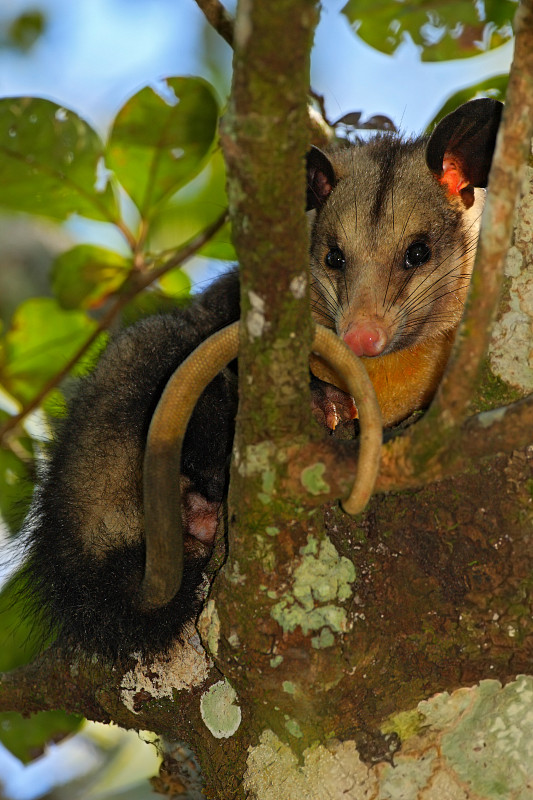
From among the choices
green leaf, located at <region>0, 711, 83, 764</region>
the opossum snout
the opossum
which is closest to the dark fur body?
the opossum

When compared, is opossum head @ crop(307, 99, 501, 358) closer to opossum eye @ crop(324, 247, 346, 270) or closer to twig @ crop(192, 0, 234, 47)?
opossum eye @ crop(324, 247, 346, 270)

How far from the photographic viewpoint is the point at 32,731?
3.22m

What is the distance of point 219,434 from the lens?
2.37 meters

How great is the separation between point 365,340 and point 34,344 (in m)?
1.78

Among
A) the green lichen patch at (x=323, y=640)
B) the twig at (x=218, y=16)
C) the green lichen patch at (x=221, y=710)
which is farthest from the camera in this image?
the twig at (x=218, y=16)

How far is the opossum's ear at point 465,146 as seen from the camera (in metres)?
2.48

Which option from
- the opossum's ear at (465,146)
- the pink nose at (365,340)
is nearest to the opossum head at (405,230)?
the opossum's ear at (465,146)

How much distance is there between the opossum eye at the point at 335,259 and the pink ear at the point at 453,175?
0.43m

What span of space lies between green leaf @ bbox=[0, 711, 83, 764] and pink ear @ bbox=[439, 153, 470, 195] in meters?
2.36

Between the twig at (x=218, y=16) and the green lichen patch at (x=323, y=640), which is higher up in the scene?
the twig at (x=218, y=16)

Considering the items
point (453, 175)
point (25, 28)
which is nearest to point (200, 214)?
point (453, 175)

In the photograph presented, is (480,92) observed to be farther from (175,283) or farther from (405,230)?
(175,283)

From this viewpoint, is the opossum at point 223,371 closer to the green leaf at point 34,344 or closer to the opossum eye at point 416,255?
the opossum eye at point 416,255

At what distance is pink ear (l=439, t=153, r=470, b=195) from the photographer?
9.11ft
